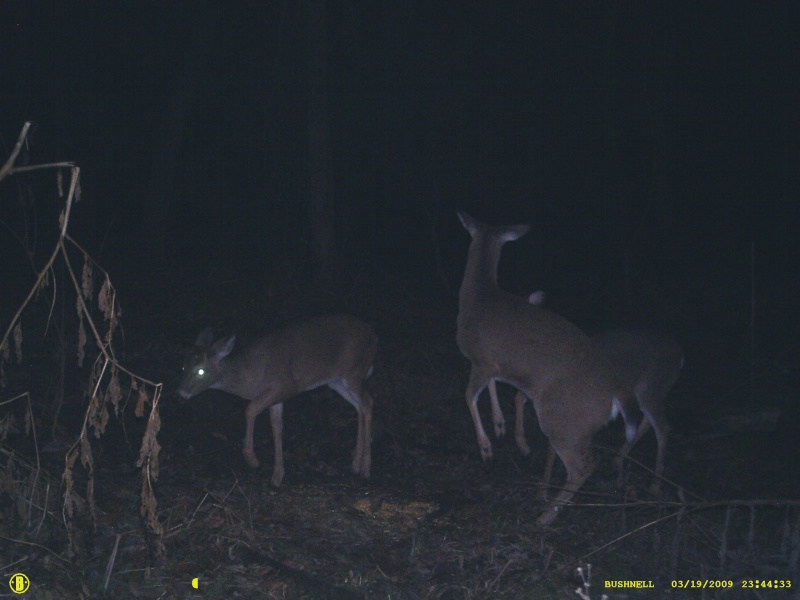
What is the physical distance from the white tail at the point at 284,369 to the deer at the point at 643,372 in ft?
4.81

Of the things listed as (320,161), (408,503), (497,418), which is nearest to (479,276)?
(497,418)

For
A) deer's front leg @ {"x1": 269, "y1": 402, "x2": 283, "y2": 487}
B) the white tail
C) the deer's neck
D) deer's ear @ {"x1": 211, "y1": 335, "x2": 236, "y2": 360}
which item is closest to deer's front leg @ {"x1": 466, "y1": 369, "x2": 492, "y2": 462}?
the deer's neck

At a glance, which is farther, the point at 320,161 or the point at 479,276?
the point at 320,161

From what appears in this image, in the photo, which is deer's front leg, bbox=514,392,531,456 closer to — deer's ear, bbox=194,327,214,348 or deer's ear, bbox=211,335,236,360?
deer's ear, bbox=211,335,236,360

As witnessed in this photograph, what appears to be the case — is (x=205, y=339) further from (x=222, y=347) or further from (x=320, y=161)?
(x=320, y=161)

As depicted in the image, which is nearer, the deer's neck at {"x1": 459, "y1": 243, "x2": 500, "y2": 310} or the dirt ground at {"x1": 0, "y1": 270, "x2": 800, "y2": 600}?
the dirt ground at {"x1": 0, "y1": 270, "x2": 800, "y2": 600}

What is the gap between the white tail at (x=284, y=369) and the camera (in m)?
8.94

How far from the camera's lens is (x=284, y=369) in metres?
9.16

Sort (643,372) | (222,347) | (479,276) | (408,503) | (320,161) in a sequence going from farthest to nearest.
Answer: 1. (320,161)
2. (479,276)
3. (643,372)
4. (222,347)
5. (408,503)

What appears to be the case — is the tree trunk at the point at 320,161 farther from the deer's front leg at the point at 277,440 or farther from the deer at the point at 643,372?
the deer at the point at 643,372

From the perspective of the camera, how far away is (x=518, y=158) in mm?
26141

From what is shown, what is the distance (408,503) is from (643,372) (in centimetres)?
302

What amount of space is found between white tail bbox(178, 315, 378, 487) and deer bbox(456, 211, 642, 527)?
48.7 inches

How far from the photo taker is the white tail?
29.3 ft
